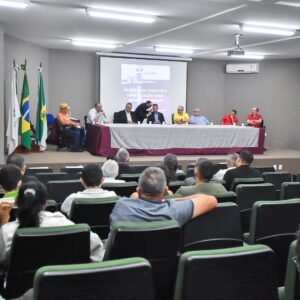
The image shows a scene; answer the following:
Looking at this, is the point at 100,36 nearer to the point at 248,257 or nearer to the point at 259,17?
the point at 259,17

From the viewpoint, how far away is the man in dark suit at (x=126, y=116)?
11.0 metres

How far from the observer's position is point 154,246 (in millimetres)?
2104

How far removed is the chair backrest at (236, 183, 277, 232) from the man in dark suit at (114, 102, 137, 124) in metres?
7.56

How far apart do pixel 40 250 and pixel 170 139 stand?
292 inches

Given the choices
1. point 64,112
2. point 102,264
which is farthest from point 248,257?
point 64,112

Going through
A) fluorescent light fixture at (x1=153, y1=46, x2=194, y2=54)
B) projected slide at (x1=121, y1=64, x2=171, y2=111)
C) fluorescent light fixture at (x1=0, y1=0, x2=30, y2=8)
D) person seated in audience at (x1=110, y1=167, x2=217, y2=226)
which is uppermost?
fluorescent light fixture at (x1=0, y1=0, x2=30, y2=8)

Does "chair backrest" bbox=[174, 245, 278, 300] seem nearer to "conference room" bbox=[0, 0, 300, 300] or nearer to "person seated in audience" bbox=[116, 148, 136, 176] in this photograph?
"conference room" bbox=[0, 0, 300, 300]

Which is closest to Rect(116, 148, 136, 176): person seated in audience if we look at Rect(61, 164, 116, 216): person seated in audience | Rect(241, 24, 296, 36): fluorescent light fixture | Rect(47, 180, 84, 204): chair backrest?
Rect(47, 180, 84, 204): chair backrest

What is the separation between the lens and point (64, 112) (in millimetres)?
10211

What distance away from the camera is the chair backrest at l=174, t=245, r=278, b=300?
151 centimetres

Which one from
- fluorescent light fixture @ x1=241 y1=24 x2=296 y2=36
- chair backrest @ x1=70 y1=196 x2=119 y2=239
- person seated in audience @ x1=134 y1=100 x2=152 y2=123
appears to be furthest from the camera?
person seated in audience @ x1=134 y1=100 x2=152 y2=123

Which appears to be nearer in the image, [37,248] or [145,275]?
[145,275]

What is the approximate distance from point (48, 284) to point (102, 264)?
0.58 feet

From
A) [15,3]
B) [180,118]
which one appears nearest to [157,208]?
[15,3]
